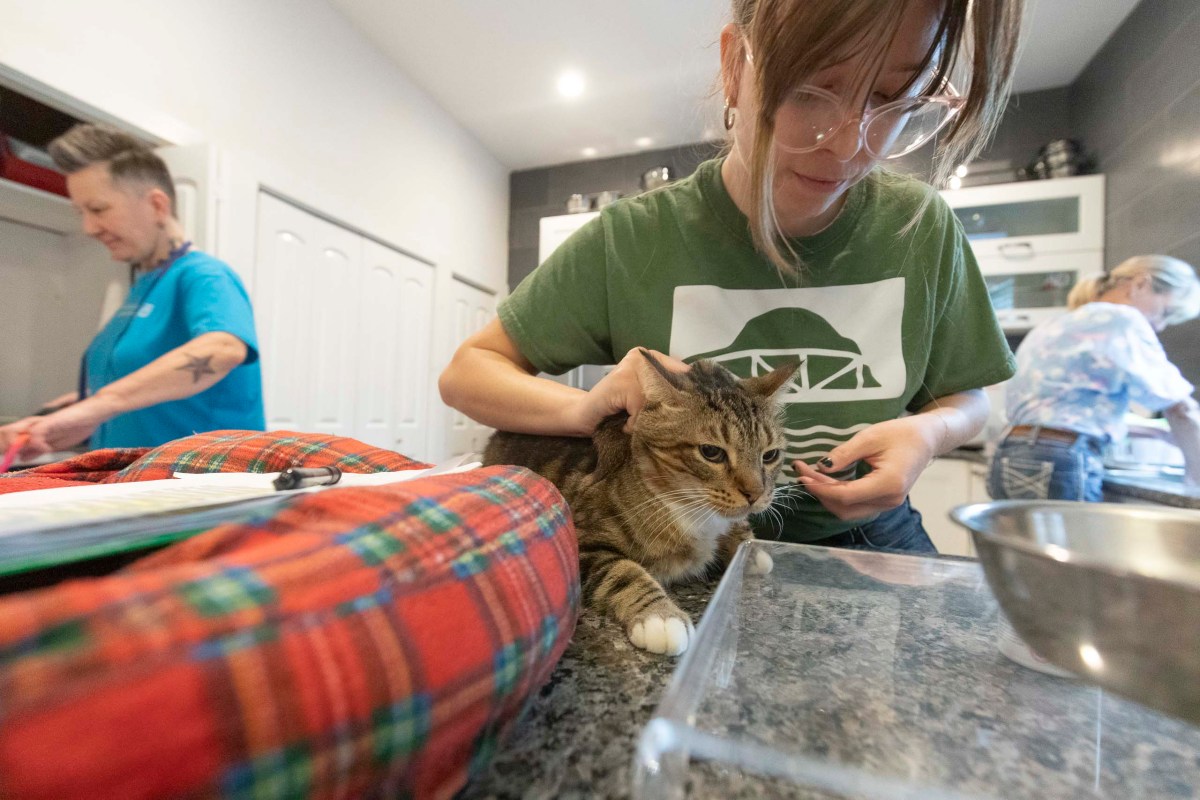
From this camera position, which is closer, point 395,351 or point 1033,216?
point 1033,216

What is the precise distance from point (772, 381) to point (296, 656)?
0.76 meters

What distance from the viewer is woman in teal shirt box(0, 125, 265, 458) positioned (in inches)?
55.0

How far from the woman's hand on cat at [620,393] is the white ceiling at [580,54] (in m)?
1.74

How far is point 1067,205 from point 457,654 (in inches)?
142

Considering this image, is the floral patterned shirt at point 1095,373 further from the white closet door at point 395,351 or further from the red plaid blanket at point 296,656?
the white closet door at point 395,351

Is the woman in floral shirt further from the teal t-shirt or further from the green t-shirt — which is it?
the teal t-shirt

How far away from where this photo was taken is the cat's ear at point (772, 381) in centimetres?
83

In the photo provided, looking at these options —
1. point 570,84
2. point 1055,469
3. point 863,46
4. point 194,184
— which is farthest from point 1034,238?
point 194,184

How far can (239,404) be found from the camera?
5.07ft

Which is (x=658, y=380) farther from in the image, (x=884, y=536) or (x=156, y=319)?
(x=156, y=319)

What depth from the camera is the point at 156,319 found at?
1.49 meters

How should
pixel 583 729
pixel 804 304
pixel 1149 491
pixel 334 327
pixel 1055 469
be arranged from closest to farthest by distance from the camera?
pixel 583 729
pixel 804 304
pixel 1149 491
pixel 1055 469
pixel 334 327

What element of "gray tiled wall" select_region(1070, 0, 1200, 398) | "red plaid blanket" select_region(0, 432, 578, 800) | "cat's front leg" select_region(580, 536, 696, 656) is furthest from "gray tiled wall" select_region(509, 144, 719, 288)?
"red plaid blanket" select_region(0, 432, 578, 800)

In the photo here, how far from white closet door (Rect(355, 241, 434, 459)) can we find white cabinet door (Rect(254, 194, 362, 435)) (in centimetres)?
9
